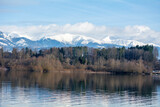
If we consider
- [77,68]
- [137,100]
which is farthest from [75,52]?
[137,100]

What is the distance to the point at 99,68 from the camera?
112 m

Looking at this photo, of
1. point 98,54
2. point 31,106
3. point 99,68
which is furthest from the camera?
point 98,54

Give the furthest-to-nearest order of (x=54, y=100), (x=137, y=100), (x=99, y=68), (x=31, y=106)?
1. (x=99, y=68)
2. (x=137, y=100)
3. (x=54, y=100)
4. (x=31, y=106)

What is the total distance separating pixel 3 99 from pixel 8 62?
82164 mm

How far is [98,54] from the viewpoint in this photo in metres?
140

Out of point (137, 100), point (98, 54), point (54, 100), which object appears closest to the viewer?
point (54, 100)

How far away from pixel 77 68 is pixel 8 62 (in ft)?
94.5

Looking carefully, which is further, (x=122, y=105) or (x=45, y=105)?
(x=122, y=105)

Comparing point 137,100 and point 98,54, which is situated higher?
point 98,54

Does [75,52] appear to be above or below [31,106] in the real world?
above

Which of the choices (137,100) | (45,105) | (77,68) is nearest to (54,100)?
(45,105)

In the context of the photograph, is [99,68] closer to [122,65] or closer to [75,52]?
[122,65]

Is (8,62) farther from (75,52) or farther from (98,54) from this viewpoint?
(98,54)

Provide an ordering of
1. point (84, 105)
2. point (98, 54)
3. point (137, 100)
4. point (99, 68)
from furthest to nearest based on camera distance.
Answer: point (98, 54) < point (99, 68) < point (137, 100) < point (84, 105)
